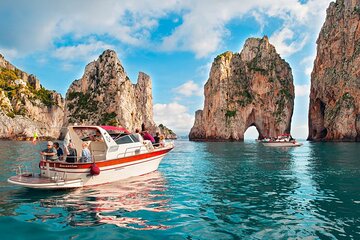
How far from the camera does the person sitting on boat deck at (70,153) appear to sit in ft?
49.4

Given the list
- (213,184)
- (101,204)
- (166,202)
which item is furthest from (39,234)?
(213,184)

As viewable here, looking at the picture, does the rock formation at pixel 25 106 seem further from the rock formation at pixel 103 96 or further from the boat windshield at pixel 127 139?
the boat windshield at pixel 127 139

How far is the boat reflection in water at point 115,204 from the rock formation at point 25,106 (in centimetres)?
10557

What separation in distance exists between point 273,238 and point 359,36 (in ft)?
345

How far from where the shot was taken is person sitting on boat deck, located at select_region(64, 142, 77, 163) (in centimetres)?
1506

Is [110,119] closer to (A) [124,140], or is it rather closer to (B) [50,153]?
→ (A) [124,140]

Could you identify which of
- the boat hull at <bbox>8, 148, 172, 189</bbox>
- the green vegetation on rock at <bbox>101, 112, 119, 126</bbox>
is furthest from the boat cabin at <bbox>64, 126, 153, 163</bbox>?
the green vegetation on rock at <bbox>101, 112, 119, 126</bbox>

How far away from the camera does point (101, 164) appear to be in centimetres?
1536

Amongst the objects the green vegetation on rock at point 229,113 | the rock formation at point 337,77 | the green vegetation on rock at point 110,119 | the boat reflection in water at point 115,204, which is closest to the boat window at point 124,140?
the boat reflection in water at point 115,204

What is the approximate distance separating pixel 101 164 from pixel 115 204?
14.8 feet

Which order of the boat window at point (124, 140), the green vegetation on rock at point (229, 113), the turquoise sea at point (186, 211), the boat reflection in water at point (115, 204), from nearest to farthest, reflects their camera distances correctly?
the turquoise sea at point (186, 211) < the boat reflection in water at point (115, 204) < the boat window at point (124, 140) < the green vegetation on rock at point (229, 113)

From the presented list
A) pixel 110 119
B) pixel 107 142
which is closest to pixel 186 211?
pixel 107 142

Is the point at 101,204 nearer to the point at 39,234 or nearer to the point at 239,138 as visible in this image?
the point at 39,234

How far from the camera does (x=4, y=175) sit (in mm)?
18078
